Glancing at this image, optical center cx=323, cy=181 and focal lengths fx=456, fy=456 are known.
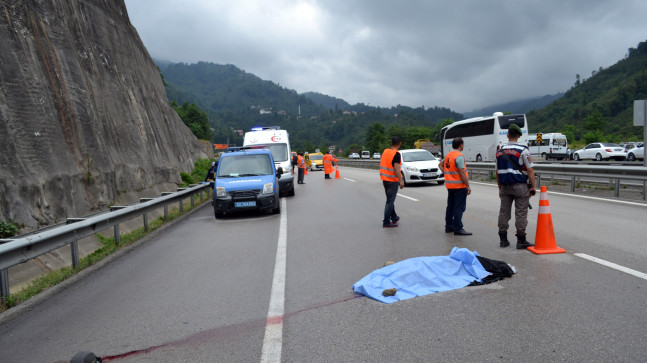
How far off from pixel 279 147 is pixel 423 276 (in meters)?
14.8

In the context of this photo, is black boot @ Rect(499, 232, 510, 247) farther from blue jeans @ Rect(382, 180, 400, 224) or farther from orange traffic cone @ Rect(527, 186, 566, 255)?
blue jeans @ Rect(382, 180, 400, 224)

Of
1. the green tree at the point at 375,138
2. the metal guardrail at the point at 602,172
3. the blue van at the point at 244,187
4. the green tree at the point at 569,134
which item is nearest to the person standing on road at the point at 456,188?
the blue van at the point at 244,187

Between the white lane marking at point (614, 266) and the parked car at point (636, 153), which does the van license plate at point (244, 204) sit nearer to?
the white lane marking at point (614, 266)

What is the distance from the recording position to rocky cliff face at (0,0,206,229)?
30.9 feet

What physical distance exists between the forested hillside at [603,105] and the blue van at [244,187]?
64.4m

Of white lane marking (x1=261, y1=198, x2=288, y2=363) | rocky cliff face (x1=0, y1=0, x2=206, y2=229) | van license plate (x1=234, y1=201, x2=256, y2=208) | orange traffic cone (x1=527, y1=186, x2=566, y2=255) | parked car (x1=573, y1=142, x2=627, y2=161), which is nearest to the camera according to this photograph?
white lane marking (x1=261, y1=198, x2=288, y2=363)

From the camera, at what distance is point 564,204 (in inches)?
498

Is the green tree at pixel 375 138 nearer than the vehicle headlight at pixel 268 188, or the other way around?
the vehicle headlight at pixel 268 188

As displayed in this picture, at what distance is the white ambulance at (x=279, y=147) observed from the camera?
17.6m

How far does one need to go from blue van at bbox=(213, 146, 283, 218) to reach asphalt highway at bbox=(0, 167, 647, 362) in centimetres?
348

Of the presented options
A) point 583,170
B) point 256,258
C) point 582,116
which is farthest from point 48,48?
point 582,116

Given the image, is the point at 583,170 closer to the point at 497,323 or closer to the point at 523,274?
the point at 523,274

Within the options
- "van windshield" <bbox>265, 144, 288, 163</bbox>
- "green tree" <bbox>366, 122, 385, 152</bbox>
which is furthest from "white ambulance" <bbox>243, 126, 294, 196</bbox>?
"green tree" <bbox>366, 122, 385, 152</bbox>

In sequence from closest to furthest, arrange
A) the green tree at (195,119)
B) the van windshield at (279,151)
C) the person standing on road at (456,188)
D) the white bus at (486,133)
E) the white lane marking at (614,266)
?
the white lane marking at (614,266) < the person standing on road at (456,188) < the van windshield at (279,151) < the white bus at (486,133) < the green tree at (195,119)
